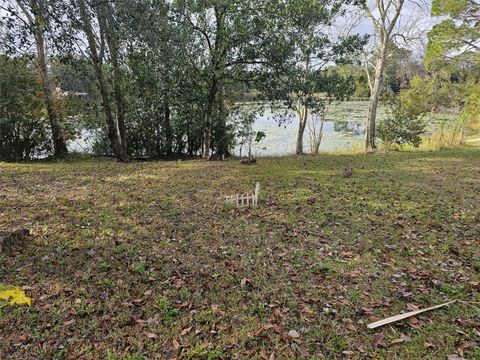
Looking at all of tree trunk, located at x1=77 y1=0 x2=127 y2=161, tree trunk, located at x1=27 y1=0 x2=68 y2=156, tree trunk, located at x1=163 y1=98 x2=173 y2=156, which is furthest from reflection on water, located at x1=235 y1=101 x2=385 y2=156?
tree trunk, located at x1=27 y1=0 x2=68 y2=156

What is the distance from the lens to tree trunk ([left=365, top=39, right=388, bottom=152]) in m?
11.0

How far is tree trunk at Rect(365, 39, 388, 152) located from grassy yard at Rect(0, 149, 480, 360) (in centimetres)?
636

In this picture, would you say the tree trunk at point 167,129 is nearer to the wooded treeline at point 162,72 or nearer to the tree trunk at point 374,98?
the wooded treeline at point 162,72

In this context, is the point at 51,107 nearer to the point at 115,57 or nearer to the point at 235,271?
the point at 115,57

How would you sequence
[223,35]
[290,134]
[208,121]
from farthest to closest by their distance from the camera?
1. [290,134]
2. [208,121]
3. [223,35]

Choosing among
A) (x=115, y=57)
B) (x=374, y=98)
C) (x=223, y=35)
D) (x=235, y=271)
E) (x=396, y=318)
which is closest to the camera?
(x=396, y=318)

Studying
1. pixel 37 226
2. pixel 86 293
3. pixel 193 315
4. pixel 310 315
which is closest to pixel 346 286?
pixel 310 315

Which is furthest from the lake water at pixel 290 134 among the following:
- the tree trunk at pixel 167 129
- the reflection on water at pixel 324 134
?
the tree trunk at pixel 167 129

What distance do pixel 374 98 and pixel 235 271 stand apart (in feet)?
35.1

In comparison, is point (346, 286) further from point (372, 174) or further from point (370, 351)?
point (372, 174)

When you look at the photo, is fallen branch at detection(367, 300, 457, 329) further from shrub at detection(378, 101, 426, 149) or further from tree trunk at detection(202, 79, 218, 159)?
shrub at detection(378, 101, 426, 149)

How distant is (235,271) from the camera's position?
309 centimetres

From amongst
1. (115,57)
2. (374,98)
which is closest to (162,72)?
(115,57)

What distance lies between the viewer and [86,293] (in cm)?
262
